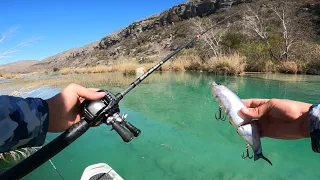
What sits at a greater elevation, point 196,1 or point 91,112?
point 196,1

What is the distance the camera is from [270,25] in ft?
116

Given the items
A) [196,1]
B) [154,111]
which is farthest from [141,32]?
[154,111]

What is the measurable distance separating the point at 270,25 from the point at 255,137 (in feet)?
123

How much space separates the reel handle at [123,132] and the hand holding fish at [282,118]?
2.41 ft

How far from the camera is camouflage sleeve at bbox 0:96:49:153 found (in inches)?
43.2

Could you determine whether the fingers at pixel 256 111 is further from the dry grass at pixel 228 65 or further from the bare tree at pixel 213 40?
the bare tree at pixel 213 40

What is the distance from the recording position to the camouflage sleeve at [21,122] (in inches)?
43.2

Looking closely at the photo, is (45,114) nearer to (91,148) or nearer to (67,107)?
(67,107)

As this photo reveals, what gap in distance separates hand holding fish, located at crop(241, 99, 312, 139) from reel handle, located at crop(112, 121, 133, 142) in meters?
0.73

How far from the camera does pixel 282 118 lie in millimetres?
1617

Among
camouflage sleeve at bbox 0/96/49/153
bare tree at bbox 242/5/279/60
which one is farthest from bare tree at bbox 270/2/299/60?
camouflage sleeve at bbox 0/96/49/153

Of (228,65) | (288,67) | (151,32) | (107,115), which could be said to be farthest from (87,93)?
(151,32)

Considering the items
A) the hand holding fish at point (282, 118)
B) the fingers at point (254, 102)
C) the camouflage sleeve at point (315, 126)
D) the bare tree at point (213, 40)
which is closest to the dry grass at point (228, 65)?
the bare tree at point (213, 40)

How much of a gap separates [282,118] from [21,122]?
140 cm
